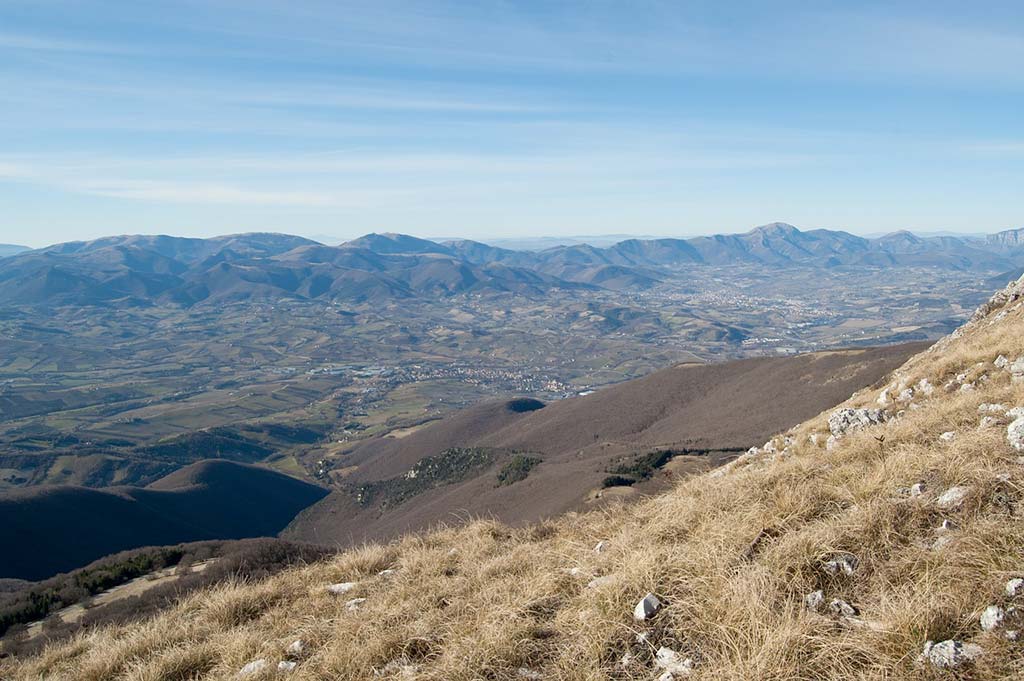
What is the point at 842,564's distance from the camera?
19.3 ft

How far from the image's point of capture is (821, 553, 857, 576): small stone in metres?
5.84

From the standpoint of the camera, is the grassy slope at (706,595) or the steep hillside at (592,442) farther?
the steep hillside at (592,442)

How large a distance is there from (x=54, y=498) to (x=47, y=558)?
15.8 m

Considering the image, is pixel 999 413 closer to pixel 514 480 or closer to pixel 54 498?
pixel 514 480

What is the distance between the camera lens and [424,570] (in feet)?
31.8

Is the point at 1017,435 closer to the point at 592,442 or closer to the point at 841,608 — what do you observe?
the point at 841,608

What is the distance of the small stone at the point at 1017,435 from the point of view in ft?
24.0

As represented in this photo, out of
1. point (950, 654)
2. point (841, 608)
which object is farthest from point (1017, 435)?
point (950, 654)

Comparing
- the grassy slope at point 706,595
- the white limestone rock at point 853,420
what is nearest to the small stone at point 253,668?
the grassy slope at point 706,595

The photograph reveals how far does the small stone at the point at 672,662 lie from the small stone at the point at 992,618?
2.27m

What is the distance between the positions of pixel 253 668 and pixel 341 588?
2.99 meters

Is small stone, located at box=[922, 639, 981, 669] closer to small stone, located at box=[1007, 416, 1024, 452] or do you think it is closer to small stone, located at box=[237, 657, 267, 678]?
small stone, located at box=[1007, 416, 1024, 452]

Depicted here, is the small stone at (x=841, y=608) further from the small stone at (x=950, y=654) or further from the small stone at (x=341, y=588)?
the small stone at (x=341, y=588)

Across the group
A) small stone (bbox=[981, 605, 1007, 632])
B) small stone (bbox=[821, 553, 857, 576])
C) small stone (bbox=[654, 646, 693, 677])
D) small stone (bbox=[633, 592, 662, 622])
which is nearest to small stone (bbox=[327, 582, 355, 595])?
small stone (bbox=[633, 592, 662, 622])
